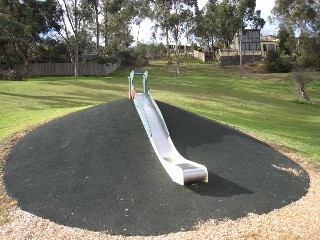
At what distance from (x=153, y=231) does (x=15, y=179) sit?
313cm

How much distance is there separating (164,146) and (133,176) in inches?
50.8

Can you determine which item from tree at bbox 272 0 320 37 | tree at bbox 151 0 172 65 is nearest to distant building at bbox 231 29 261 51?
tree at bbox 272 0 320 37

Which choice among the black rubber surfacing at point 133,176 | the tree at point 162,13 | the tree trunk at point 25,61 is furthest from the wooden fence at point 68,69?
the black rubber surfacing at point 133,176

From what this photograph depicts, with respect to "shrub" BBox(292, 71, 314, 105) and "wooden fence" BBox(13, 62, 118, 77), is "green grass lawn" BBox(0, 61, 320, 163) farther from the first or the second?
"wooden fence" BBox(13, 62, 118, 77)

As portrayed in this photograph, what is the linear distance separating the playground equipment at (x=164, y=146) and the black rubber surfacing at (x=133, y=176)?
158mm

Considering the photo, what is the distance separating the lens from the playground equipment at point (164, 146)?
6333mm

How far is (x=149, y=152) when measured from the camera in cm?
746

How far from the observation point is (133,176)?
6539 millimetres

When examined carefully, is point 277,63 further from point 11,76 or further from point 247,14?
point 11,76

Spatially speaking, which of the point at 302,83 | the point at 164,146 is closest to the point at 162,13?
the point at 302,83

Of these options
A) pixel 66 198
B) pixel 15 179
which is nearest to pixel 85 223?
pixel 66 198

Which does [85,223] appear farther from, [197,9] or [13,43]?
[197,9]

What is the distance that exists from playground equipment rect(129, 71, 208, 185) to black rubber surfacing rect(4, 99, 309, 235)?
0.16 metres

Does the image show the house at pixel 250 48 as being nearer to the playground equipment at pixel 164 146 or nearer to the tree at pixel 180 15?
the tree at pixel 180 15
